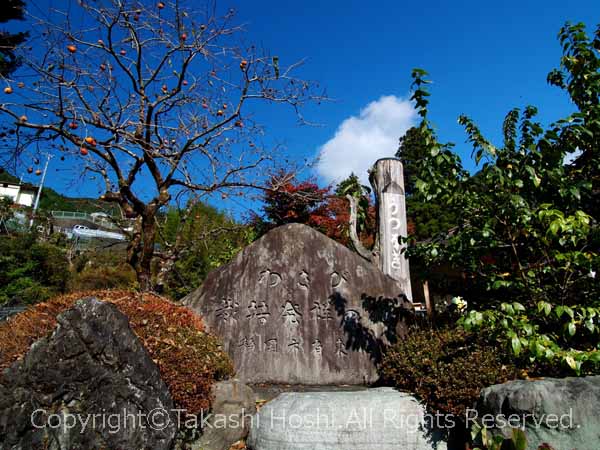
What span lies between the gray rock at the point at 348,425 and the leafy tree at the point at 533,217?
1.09m

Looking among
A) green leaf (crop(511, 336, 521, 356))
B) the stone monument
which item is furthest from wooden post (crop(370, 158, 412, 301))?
green leaf (crop(511, 336, 521, 356))

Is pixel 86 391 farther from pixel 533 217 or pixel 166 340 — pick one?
pixel 533 217

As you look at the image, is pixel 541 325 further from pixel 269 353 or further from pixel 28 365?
pixel 28 365

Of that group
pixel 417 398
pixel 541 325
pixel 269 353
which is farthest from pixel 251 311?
pixel 541 325

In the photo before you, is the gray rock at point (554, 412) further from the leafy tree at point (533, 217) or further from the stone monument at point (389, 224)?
the stone monument at point (389, 224)

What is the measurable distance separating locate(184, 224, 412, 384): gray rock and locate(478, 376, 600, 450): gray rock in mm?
1776

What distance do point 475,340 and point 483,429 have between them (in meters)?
1.11

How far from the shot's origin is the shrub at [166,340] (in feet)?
10.7

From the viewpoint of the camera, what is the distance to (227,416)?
3574mm

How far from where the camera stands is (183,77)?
17.4 ft

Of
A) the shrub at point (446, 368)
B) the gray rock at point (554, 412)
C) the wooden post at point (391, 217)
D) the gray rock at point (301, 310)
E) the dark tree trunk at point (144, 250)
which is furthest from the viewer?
the wooden post at point (391, 217)

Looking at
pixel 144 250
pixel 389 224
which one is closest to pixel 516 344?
pixel 389 224

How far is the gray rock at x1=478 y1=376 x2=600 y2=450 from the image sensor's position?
2488 millimetres

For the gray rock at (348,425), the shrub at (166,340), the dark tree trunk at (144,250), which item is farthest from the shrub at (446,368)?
the dark tree trunk at (144,250)
